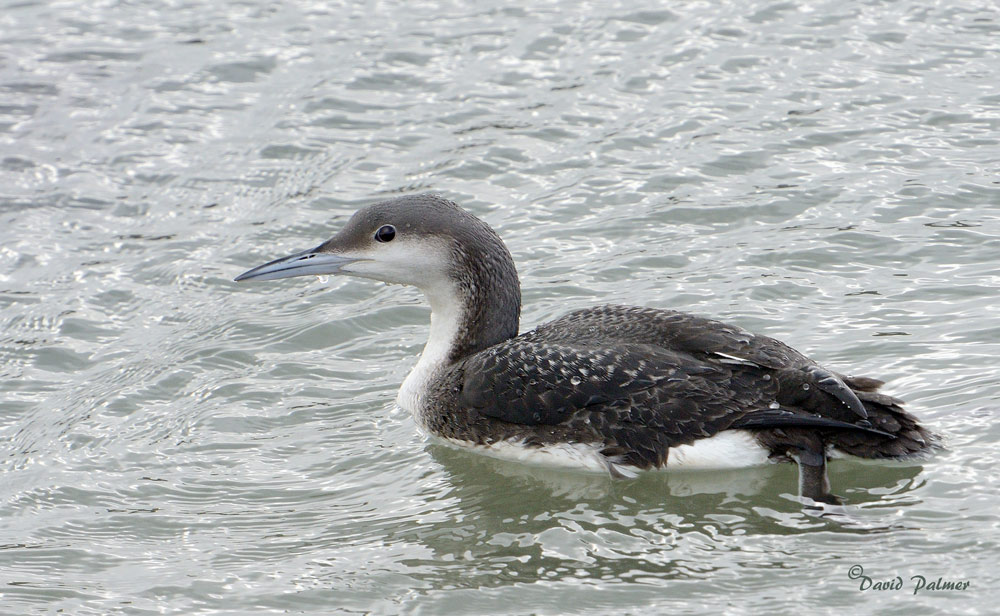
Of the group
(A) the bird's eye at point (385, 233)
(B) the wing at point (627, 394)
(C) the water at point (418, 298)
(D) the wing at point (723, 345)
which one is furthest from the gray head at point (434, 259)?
(C) the water at point (418, 298)

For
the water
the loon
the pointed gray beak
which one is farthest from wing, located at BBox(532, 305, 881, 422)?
the pointed gray beak

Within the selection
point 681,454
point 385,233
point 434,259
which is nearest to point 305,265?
point 385,233

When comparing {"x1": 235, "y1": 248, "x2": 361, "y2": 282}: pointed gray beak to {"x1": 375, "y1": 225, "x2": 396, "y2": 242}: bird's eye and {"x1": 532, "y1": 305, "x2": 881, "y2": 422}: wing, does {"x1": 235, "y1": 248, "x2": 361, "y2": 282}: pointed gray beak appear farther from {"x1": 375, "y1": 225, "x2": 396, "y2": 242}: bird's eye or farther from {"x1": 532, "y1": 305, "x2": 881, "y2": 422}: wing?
{"x1": 532, "y1": 305, "x2": 881, "y2": 422}: wing

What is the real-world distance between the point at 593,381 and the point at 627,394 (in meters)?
0.16

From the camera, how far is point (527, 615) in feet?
15.8

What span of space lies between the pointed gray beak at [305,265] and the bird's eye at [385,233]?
0.17 metres

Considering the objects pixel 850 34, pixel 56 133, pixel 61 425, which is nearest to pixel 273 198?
pixel 56 133

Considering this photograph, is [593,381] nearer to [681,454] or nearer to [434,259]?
[681,454]

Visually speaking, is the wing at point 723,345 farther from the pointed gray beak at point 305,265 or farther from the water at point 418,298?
the pointed gray beak at point 305,265

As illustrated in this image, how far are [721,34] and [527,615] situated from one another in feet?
22.8

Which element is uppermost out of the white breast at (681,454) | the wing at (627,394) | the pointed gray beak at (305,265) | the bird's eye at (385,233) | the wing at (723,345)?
the bird's eye at (385,233)

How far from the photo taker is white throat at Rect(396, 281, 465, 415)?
21.3 feet

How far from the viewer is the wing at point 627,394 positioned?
557 cm

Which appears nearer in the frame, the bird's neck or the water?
the water
